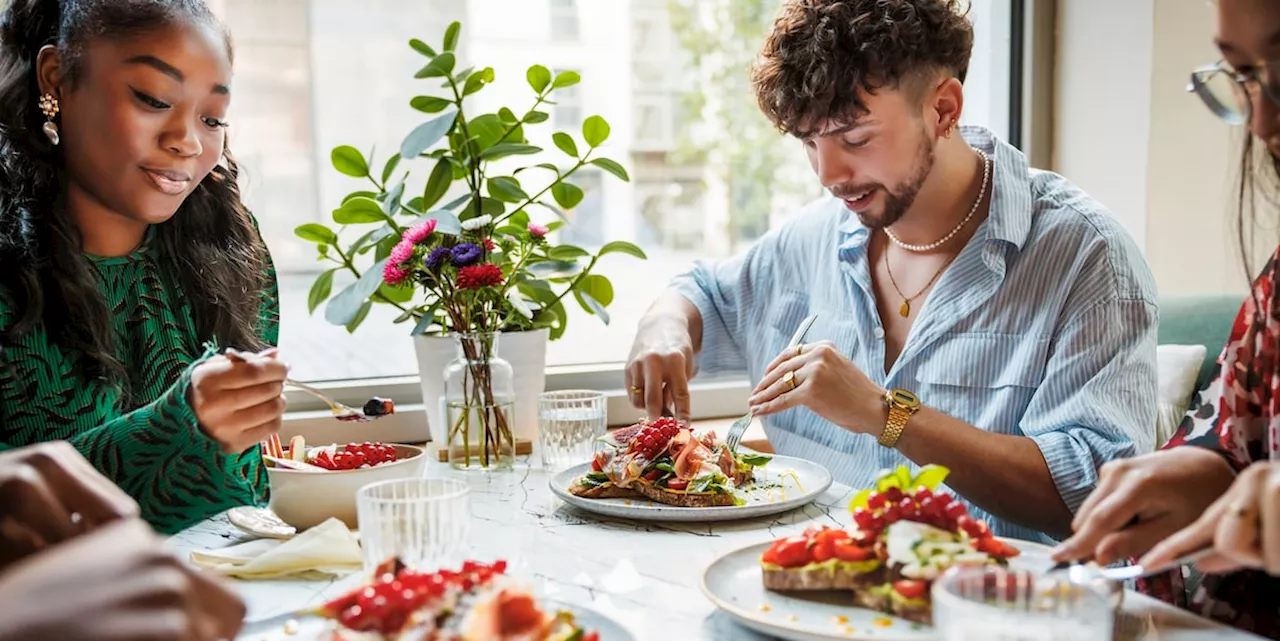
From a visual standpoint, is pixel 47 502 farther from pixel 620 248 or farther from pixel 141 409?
pixel 620 248

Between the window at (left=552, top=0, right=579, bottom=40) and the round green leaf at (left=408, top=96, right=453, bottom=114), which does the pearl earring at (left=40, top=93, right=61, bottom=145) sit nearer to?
the round green leaf at (left=408, top=96, right=453, bottom=114)

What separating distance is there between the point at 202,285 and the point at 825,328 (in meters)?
1.07

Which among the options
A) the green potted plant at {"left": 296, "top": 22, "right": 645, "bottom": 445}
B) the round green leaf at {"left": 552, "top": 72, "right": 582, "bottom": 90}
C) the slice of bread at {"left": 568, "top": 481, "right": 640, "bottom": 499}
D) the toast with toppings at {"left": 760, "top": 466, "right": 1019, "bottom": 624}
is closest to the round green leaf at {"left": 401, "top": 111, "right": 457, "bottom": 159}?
the green potted plant at {"left": 296, "top": 22, "right": 645, "bottom": 445}

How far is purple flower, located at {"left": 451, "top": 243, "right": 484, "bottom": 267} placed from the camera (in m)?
1.81

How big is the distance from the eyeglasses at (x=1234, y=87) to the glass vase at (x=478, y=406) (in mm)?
1091

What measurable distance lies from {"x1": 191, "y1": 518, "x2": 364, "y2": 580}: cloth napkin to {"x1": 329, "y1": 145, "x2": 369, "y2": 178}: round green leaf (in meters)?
1.11

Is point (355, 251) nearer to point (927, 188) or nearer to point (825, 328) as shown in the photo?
point (825, 328)

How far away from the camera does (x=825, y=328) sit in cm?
206

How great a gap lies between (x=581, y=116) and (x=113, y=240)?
1256 millimetres

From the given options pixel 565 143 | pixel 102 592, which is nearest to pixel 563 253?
pixel 565 143

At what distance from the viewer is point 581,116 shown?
270 centimetres

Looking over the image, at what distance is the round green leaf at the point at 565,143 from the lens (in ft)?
7.45

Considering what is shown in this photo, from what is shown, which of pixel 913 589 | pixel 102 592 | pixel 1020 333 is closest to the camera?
pixel 102 592

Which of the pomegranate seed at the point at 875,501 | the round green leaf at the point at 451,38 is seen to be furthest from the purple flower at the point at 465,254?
the pomegranate seed at the point at 875,501
